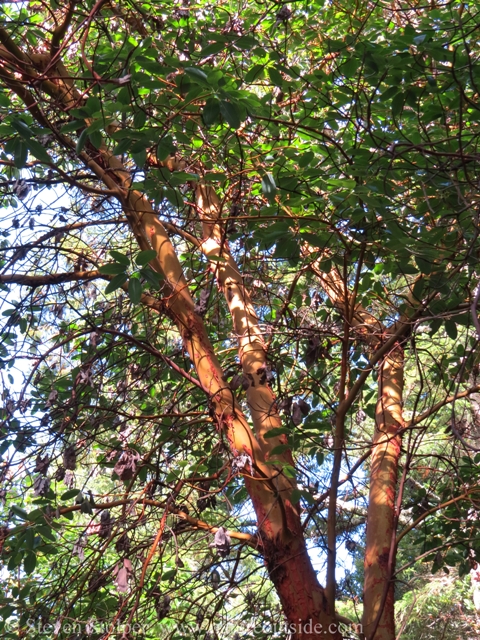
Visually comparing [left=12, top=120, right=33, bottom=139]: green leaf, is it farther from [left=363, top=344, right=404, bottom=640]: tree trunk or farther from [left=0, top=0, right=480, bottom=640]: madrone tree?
[left=363, top=344, right=404, bottom=640]: tree trunk

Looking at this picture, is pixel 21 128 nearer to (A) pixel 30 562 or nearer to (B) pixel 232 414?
(B) pixel 232 414

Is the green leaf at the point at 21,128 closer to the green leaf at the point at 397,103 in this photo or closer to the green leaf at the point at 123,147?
the green leaf at the point at 123,147

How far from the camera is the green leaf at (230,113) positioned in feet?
5.47

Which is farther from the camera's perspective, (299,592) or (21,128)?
(299,592)

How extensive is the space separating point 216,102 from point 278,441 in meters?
1.39

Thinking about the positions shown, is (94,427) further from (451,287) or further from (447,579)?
(447,579)

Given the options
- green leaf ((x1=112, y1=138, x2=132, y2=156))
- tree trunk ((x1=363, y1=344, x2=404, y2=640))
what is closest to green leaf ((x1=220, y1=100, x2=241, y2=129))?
Answer: green leaf ((x1=112, y1=138, x2=132, y2=156))

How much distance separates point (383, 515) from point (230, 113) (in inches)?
67.1

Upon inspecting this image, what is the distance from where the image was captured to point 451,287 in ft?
7.29

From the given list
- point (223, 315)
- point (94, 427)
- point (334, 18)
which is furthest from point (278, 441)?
point (334, 18)

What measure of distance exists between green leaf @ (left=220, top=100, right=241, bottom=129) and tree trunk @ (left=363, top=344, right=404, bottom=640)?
0.92 m

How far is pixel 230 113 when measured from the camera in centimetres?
168

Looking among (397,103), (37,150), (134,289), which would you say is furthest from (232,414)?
(397,103)

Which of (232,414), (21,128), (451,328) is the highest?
(21,128)
